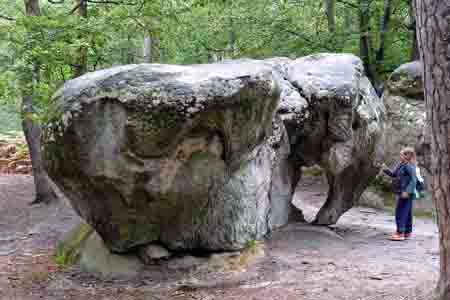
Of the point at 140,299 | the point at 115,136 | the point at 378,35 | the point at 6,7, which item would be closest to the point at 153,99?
the point at 115,136

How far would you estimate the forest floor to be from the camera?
5.59m

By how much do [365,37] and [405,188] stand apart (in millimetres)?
7855

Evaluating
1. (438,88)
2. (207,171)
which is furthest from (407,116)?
(438,88)

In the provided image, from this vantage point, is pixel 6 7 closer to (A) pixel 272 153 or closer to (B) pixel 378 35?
(B) pixel 378 35

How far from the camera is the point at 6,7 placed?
55.0 ft

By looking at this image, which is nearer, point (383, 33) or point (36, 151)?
point (36, 151)

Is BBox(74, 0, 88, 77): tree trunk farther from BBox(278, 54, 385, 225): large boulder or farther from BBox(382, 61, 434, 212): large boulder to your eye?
BBox(382, 61, 434, 212): large boulder

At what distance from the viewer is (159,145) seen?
575cm

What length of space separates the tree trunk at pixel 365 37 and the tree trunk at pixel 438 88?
10.8m

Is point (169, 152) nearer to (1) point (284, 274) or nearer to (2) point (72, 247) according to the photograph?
(1) point (284, 274)

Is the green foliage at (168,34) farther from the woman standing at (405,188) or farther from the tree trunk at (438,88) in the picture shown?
the tree trunk at (438,88)

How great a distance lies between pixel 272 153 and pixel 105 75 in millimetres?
3035

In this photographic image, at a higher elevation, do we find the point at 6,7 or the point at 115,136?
the point at 6,7

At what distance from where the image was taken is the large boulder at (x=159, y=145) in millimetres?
5637
